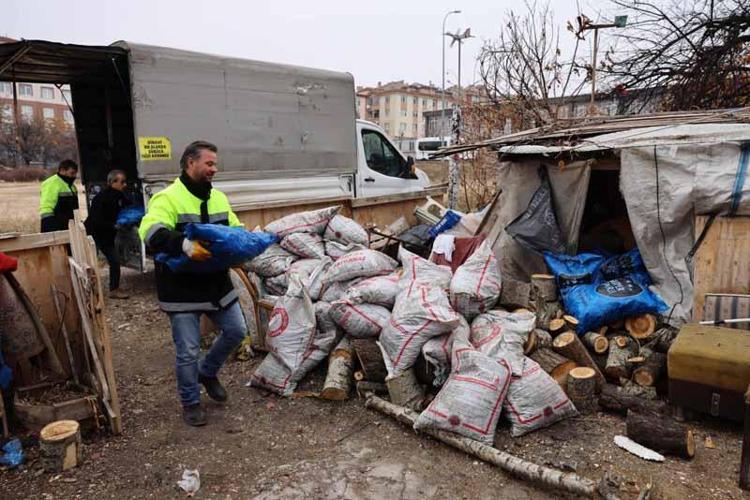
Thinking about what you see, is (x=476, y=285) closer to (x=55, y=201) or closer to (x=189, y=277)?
(x=189, y=277)

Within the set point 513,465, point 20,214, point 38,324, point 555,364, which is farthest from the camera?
point 20,214

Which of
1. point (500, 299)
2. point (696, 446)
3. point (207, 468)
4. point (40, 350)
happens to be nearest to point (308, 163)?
point (500, 299)

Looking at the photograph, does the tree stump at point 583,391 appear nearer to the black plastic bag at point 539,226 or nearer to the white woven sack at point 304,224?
the black plastic bag at point 539,226

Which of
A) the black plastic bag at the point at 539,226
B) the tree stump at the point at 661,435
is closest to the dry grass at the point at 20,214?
the black plastic bag at the point at 539,226

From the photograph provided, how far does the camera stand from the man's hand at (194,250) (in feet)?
9.94

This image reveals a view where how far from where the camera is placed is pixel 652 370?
3.91 m

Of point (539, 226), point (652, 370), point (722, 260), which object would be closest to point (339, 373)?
point (652, 370)

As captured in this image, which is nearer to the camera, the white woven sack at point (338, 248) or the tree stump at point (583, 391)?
the tree stump at point (583, 391)

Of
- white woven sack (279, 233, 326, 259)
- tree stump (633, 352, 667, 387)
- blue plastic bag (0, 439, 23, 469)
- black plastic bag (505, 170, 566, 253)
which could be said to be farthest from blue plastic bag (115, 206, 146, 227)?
tree stump (633, 352, 667, 387)

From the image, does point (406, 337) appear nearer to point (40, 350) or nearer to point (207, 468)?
point (207, 468)

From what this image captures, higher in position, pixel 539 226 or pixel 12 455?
pixel 539 226

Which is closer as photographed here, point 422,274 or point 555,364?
point 555,364

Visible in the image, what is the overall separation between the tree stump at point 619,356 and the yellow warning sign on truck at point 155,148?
16.6 ft

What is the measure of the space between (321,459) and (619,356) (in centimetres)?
244
